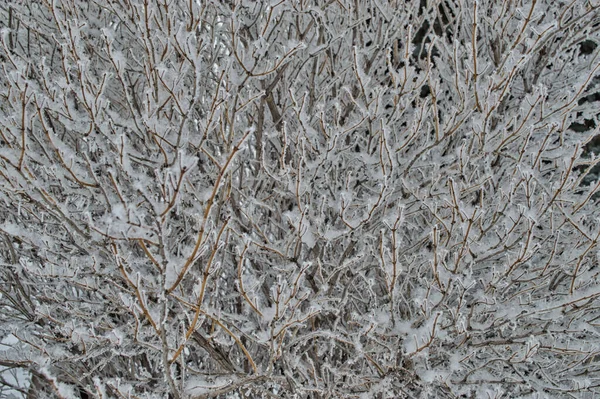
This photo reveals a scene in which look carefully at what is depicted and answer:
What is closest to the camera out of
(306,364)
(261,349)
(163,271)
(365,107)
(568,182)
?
(163,271)

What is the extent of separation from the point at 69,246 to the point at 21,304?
857mm

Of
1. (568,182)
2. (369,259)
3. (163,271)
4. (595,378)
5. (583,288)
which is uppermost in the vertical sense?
(369,259)

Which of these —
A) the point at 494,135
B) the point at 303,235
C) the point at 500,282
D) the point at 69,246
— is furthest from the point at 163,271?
the point at 494,135

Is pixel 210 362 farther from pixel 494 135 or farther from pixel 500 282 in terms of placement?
pixel 494 135

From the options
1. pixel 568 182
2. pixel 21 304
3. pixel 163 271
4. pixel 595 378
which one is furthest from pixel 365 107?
pixel 21 304

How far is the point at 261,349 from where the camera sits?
342 cm

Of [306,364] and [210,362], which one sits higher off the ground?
[210,362]

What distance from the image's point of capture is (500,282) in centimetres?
250

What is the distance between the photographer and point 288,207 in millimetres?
3582

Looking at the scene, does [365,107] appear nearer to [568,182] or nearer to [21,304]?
[568,182]

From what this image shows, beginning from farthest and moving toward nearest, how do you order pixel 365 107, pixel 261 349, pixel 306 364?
pixel 261 349 < pixel 306 364 < pixel 365 107

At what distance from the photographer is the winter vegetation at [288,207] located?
6.93 feet

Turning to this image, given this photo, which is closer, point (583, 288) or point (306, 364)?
point (583, 288)

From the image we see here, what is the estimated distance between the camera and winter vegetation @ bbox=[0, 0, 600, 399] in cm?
211
